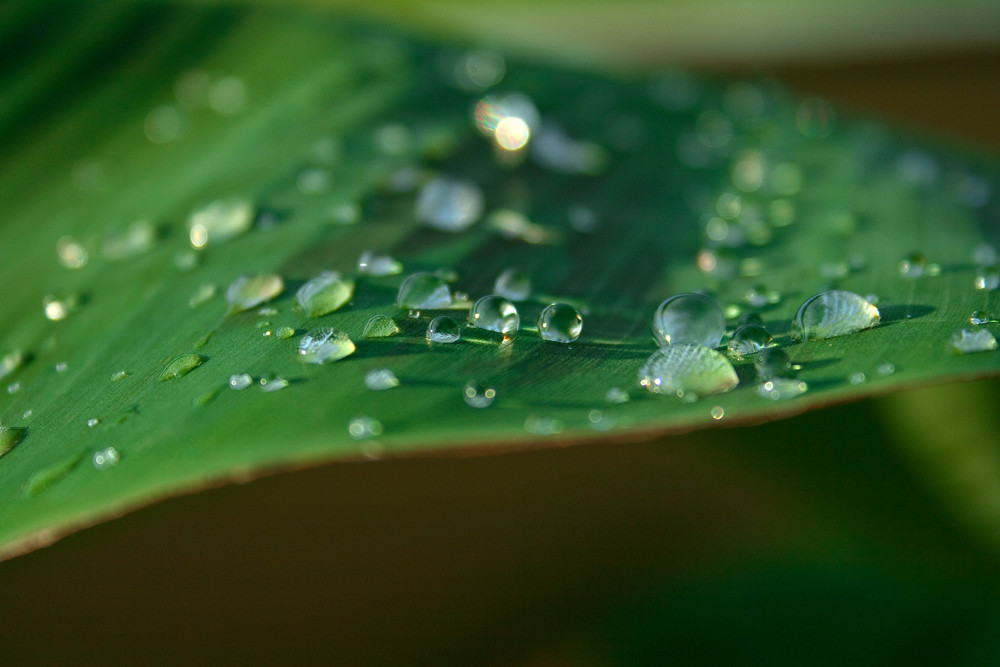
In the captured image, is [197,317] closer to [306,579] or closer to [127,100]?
[127,100]

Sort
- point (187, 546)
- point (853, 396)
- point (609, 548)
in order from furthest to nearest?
point (187, 546) < point (609, 548) < point (853, 396)

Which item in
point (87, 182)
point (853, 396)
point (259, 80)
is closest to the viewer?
point (853, 396)

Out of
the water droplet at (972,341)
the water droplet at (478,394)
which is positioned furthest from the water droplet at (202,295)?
the water droplet at (972,341)

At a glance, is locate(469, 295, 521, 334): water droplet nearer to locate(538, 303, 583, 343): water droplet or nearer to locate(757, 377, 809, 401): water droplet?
locate(538, 303, 583, 343): water droplet

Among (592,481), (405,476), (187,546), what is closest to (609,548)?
(592,481)

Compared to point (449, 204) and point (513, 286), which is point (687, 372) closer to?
point (513, 286)

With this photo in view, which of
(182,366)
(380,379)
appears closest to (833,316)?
(380,379)

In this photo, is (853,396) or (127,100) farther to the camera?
(127,100)
